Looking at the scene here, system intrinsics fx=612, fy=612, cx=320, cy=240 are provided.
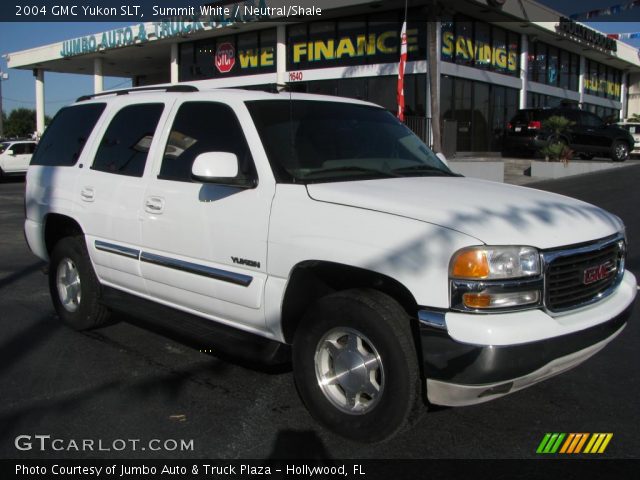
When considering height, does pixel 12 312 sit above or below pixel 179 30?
below

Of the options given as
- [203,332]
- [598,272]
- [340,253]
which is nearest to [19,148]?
[203,332]

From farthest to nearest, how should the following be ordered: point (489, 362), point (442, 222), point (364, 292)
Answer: point (364, 292), point (442, 222), point (489, 362)

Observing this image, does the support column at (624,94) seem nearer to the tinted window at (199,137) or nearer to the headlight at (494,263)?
the tinted window at (199,137)

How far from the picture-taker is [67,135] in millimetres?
5555

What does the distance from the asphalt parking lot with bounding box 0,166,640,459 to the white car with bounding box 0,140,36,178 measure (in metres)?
22.0

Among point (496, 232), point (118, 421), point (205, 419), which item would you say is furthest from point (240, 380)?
point (496, 232)

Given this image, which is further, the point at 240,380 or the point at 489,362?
the point at 240,380

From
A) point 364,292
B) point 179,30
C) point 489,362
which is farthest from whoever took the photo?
point 179,30

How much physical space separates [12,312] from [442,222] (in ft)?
15.3

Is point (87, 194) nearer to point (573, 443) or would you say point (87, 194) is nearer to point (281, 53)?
point (573, 443)

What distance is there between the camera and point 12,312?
5.88 m

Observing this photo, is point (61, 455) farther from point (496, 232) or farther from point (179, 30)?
point (179, 30)

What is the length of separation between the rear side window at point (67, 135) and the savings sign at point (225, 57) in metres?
22.0

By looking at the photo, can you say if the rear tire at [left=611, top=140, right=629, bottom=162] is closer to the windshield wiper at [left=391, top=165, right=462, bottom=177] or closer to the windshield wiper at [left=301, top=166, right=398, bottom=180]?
the windshield wiper at [left=391, top=165, right=462, bottom=177]
